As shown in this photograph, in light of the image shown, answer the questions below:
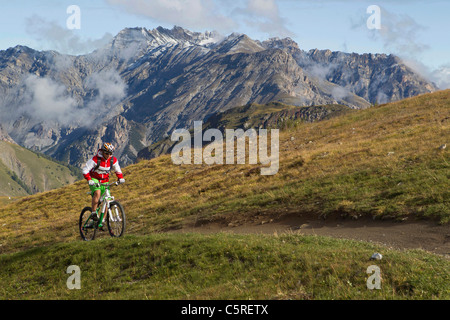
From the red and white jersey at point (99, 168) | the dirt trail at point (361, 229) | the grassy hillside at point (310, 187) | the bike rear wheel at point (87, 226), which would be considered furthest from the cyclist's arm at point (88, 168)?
the grassy hillside at point (310, 187)

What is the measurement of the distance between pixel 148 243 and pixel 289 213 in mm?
8792

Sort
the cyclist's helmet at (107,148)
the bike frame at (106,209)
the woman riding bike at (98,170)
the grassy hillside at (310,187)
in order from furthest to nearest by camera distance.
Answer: the grassy hillside at (310,187) → the bike frame at (106,209) → the woman riding bike at (98,170) → the cyclist's helmet at (107,148)

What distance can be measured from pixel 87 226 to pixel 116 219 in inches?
69.7

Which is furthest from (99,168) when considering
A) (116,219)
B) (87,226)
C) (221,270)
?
(221,270)

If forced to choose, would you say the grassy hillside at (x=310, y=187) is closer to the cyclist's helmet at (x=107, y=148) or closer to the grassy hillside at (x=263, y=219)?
the grassy hillside at (x=263, y=219)

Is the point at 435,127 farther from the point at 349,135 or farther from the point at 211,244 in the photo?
the point at 211,244

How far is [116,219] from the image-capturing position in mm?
16656

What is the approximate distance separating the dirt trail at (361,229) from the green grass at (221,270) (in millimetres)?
1967

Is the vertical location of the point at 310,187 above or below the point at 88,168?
below

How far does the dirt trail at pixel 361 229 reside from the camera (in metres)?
14.1

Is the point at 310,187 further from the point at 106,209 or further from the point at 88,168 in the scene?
the point at 88,168

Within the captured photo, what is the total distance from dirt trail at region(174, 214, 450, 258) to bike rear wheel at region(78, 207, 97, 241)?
5023 millimetres

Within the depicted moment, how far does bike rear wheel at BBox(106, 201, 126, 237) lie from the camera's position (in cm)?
1641

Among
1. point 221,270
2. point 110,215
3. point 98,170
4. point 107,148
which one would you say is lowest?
point 221,270
